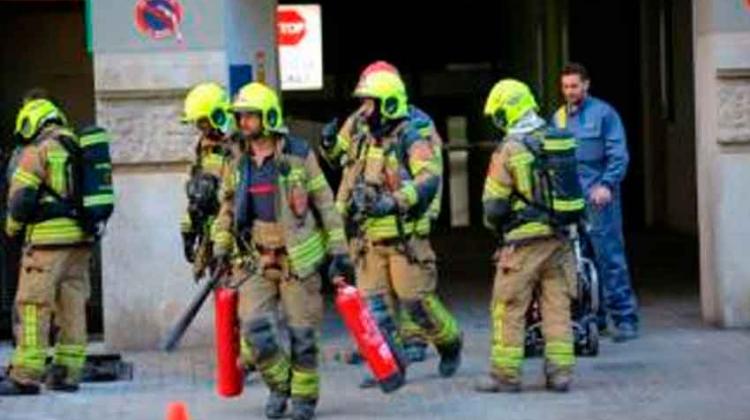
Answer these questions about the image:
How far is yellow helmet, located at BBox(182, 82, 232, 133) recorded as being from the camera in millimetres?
10109

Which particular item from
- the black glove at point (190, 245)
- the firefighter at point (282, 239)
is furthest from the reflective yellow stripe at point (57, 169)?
the firefighter at point (282, 239)

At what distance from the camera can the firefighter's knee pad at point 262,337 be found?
9016 millimetres

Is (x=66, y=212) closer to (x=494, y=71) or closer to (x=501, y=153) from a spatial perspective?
(x=501, y=153)

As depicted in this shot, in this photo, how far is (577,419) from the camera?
906 cm

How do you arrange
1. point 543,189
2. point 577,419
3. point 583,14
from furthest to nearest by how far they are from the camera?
point 583,14 < point 543,189 < point 577,419

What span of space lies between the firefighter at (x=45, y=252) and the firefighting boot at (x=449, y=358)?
2.18 m

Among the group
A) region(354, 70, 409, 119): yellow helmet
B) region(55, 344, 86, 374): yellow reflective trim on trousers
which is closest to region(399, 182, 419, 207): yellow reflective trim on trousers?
region(354, 70, 409, 119): yellow helmet

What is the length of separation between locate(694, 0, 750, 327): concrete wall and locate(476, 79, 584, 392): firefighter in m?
2.46

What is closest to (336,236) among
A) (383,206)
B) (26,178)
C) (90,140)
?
(383,206)

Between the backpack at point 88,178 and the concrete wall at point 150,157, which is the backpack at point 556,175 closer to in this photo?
the backpack at point 88,178

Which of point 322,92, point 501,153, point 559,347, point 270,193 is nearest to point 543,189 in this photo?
point 501,153

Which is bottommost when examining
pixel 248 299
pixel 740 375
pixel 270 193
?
pixel 740 375

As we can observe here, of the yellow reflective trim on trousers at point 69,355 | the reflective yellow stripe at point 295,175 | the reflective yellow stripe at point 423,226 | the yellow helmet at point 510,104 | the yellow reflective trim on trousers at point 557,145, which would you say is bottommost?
the yellow reflective trim on trousers at point 69,355

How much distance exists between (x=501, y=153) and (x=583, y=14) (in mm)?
10728
